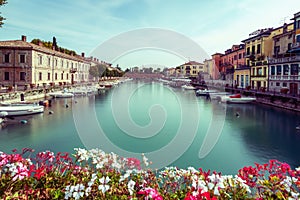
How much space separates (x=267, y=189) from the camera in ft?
10.5

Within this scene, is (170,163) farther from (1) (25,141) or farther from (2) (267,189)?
(1) (25,141)

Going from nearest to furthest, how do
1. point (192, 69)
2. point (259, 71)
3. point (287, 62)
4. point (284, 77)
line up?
point (287, 62)
point (284, 77)
point (259, 71)
point (192, 69)

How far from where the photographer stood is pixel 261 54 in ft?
116

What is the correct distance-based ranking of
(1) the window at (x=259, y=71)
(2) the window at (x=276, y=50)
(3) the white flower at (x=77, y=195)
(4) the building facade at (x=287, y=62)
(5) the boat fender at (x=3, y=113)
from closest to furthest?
1. (3) the white flower at (x=77, y=195)
2. (5) the boat fender at (x=3, y=113)
3. (4) the building facade at (x=287, y=62)
4. (2) the window at (x=276, y=50)
5. (1) the window at (x=259, y=71)

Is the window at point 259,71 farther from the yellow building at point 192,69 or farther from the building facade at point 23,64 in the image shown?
the yellow building at point 192,69

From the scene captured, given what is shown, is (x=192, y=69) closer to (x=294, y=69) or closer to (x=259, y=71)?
(x=259, y=71)

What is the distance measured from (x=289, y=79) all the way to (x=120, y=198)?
95.4 ft

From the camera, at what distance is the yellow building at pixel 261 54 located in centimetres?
3275

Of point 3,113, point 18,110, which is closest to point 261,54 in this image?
point 18,110

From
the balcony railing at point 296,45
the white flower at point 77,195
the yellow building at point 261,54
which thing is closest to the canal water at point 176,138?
the white flower at point 77,195

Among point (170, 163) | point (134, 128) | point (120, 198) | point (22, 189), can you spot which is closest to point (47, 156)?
point (22, 189)

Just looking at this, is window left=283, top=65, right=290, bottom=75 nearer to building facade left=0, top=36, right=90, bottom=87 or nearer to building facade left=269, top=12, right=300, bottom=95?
building facade left=269, top=12, right=300, bottom=95

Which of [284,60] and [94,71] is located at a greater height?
[94,71]

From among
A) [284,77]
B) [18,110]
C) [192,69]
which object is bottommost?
[18,110]
